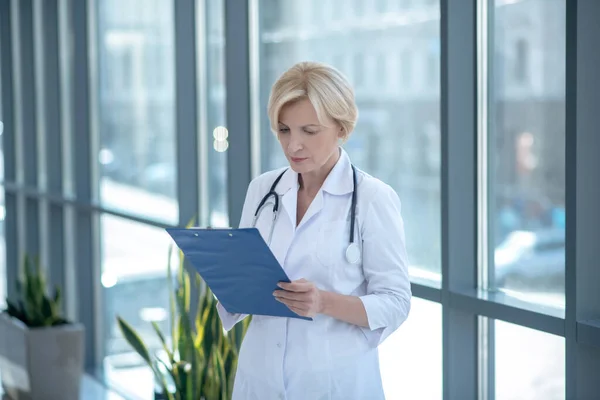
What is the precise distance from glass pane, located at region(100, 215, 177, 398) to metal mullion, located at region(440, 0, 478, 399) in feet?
7.44

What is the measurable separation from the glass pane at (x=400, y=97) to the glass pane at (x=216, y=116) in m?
0.79

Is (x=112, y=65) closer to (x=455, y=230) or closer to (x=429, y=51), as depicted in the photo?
(x=429, y=51)

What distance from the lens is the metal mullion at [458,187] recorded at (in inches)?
101

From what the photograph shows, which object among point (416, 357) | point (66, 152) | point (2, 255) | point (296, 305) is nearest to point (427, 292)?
point (416, 357)

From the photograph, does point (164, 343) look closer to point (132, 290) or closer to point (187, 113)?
point (187, 113)

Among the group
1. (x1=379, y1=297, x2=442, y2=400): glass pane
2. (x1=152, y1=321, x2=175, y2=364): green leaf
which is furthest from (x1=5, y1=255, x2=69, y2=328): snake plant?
(x1=379, y1=297, x2=442, y2=400): glass pane

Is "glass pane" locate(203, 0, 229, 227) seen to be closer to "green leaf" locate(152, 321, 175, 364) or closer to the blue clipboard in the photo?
"green leaf" locate(152, 321, 175, 364)

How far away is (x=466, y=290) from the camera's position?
8.57 feet

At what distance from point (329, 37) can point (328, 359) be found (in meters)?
1.58

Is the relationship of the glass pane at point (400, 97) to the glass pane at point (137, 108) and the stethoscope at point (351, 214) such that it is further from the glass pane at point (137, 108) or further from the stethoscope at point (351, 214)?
the glass pane at point (137, 108)

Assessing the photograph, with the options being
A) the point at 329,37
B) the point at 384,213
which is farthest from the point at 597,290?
the point at 329,37

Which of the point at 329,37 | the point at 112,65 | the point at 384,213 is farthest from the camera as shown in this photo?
the point at 112,65

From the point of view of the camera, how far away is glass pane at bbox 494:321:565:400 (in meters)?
2.45

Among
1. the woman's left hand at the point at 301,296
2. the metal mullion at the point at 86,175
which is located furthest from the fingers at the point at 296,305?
the metal mullion at the point at 86,175
